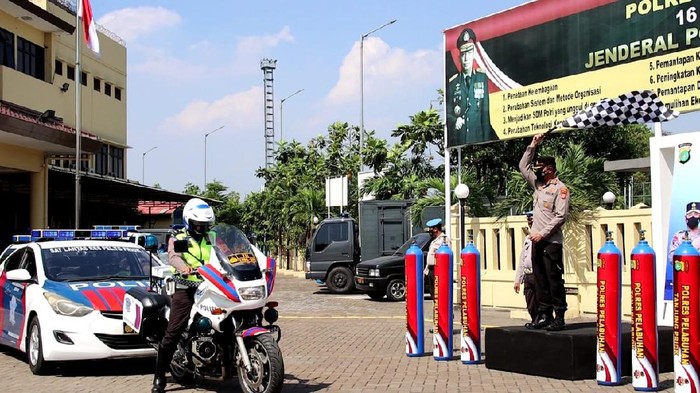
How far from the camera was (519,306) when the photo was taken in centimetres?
1828

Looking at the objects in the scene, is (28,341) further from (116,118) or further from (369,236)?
(116,118)

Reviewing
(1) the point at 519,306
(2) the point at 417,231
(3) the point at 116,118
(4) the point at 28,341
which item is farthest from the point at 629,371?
(3) the point at 116,118

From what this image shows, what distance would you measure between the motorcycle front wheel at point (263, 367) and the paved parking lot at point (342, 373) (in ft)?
3.84

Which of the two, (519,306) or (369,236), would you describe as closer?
(519,306)

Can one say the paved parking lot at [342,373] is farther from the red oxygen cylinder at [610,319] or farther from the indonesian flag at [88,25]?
the indonesian flag at [88,25]

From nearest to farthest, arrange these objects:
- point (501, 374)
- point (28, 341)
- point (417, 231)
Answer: point (501, 374)
point (28, 341)
point (417, 231)

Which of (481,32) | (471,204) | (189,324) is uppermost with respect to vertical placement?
(481,32)

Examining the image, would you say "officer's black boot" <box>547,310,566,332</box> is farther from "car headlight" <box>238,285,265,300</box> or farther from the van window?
the van window

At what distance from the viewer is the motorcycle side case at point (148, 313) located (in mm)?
9273

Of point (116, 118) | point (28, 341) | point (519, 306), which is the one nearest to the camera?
point (28, 341)

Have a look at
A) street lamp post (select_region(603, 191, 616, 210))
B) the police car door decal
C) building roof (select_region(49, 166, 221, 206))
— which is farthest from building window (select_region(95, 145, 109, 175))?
the police car door decal

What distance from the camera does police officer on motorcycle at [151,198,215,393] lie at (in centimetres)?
852

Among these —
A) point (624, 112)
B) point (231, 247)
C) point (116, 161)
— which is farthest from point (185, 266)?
point (116, 161)

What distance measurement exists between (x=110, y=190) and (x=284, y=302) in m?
18.7
